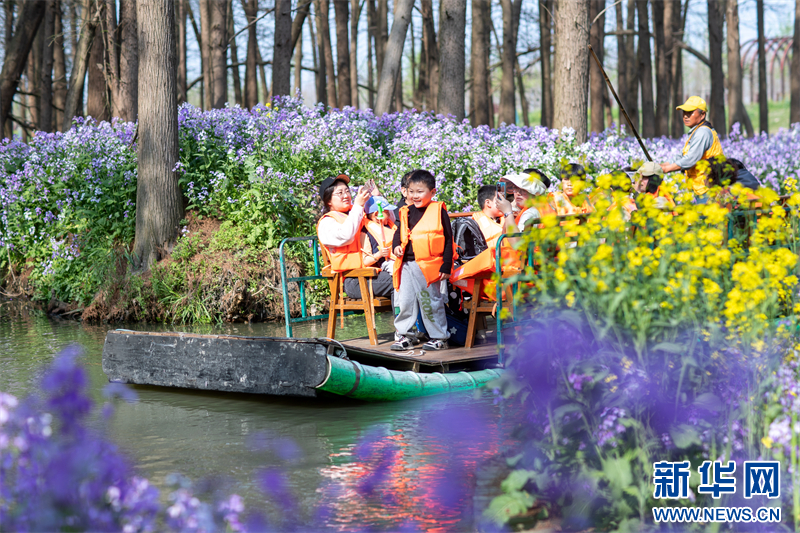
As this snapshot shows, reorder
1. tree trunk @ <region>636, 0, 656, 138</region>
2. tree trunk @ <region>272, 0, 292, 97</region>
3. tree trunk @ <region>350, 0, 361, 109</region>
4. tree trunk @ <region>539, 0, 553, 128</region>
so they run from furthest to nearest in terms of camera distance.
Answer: tree trunk @ <region>350, 0, 361, 109</region>
tree trunk @ <region>539, 0, 553, 128</region>
tree trunk @ <region>636, 0, 656, 138</region>
tree trunk @ <region>272, 0, 292, 97</region>

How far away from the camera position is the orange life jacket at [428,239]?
6930 mm

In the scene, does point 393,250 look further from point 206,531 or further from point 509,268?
point 206,531

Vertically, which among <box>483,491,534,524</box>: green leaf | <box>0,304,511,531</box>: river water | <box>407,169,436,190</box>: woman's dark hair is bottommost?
<box>0,304,511,531</box>: river water

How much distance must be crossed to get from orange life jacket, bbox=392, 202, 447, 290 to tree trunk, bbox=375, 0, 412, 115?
28.7ft

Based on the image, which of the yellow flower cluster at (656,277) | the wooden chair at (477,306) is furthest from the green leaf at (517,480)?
the wooden chair at (477,306)

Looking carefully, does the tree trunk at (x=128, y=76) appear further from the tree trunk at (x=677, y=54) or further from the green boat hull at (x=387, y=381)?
the tree trunk at (x=677, y=54)

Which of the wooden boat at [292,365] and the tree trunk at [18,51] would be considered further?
the tree trunk at [18,51]

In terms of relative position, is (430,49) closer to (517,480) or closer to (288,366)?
(288,366)

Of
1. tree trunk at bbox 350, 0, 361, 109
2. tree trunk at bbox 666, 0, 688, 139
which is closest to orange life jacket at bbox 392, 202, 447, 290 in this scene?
tree trunk at bbox 666, 0, 688, 139

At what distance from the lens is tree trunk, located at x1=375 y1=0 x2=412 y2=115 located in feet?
50.9

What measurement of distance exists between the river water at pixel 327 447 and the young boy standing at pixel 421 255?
0.87 metres

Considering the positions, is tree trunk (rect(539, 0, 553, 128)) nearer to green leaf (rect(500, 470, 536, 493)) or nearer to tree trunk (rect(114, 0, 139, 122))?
tree trunk (rect(114, 0, 139, 122))

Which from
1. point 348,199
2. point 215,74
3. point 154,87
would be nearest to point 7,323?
point 154,87

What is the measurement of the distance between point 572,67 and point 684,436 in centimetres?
1043
